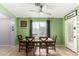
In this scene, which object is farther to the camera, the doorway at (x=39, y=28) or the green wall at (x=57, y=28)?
the doorway at (x=39, y=28)

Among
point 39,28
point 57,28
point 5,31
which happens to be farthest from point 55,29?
point 5,31

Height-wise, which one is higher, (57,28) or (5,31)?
(57,28)

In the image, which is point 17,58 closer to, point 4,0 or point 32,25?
point 4,0

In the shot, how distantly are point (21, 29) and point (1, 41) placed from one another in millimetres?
1448

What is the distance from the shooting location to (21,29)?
858 centimetres

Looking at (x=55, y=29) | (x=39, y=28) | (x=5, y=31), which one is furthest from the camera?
(x=39, y=28)

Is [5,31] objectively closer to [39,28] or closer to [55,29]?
[39,28]

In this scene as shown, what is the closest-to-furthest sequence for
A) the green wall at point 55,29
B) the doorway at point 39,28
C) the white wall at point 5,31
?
the white wall at point 5,31
the green wall at point 55,29
the doorway at point 39,28

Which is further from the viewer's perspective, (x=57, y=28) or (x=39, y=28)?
(x=39, y=28)

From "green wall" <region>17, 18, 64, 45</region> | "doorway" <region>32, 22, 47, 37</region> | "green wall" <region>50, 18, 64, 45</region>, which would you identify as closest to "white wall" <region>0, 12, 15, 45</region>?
"green wall" <region>17, 18, 64, 45</region>

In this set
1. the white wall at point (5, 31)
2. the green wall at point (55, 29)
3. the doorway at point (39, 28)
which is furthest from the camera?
the doorway at point (39, 28)

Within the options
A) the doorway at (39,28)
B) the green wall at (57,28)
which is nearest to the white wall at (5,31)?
the doorway at (39,28)

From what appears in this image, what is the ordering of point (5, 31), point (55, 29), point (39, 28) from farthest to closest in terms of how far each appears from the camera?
point (39, 28) → point (55, 29) → point (5, 31)

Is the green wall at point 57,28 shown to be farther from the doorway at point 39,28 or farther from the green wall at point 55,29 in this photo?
the doorway at point 39,28
